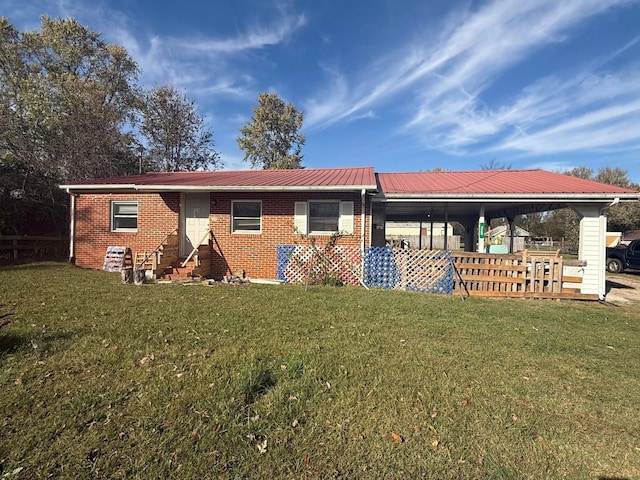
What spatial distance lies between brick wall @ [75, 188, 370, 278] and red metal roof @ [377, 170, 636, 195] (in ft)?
7.37

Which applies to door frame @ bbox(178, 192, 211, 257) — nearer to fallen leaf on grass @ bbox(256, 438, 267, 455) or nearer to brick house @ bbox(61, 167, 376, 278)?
brick house @ bbox(61, 167, 376, 278)

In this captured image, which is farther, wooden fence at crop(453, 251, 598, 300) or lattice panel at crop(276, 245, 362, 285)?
lattice panel at crop(276, 245, 362, 285)

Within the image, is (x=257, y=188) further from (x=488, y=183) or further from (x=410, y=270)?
(x=488, y=183)

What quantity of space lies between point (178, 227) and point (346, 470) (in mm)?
10192

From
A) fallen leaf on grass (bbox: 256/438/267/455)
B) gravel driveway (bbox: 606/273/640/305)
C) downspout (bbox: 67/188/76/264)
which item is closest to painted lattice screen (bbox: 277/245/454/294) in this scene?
gravel driveway (bbox: 606/273/640/305)

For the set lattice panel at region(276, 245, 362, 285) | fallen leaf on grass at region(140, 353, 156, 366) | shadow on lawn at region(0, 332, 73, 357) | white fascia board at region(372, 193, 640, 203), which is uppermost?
white fascia board at region(372, 193, 640, 203)

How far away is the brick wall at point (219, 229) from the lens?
10.4m

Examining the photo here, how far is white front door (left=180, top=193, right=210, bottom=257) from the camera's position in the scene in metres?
11.1

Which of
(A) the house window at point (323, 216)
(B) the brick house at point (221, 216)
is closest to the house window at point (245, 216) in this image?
(B) the brick house at point (221, 216)

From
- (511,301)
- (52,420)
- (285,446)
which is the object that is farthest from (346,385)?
(511,301)

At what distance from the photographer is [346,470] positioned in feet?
7.38

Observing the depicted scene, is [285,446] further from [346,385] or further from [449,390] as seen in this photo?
[449,390]

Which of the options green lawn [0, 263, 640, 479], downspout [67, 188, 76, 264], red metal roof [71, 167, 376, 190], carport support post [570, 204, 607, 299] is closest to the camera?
green lawn [0, 263, 640, 479]

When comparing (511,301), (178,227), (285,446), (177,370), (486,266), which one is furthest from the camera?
(178,227)
